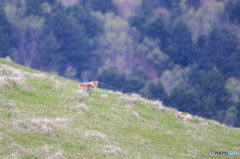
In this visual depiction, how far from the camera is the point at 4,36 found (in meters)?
78.2

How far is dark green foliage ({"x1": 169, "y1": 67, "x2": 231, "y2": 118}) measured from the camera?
71594mm

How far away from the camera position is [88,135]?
39.3ft

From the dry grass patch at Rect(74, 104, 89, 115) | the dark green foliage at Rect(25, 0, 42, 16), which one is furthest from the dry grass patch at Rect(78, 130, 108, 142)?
the dark green foliage at Rect(25, 0, 42, 16)

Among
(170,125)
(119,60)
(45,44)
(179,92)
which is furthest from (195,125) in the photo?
(119,60)

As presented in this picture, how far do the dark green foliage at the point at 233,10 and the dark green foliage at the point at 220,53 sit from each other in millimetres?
9818

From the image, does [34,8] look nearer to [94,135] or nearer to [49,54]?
[49,54]

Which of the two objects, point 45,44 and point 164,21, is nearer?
point 45,44

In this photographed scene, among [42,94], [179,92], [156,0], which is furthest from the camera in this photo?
[156,0]

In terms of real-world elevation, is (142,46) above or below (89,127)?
above

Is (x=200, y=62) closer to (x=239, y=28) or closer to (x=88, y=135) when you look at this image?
(x=239, y=28)

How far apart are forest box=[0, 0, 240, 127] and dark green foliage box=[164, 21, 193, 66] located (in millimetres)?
281

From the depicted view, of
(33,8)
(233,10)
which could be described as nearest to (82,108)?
(33,8)

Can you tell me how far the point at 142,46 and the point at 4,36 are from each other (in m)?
40.7

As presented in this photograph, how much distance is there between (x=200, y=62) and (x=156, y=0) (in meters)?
34.7
